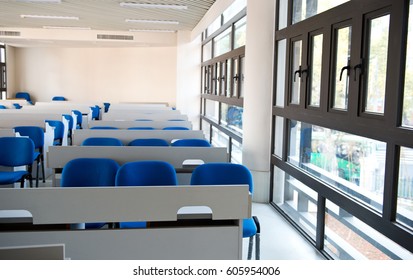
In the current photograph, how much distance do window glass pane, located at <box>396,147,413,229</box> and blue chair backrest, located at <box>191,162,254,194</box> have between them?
1153 mm

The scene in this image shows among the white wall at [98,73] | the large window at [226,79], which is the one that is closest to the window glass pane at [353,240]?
the large window at [226,79]

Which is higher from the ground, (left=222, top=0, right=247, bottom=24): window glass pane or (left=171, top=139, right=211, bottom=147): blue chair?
(left=222, top=0, right=247, bottom=24): window glass pane

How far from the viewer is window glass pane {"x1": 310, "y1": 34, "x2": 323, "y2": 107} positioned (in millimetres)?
4604

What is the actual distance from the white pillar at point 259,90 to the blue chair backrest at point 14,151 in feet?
9.09

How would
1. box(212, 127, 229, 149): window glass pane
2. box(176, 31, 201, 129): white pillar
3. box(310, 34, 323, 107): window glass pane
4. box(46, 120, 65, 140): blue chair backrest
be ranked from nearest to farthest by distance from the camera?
box(310, 34, 323, 107): window glass pane < box(46, 120, 65, 140): blue chair backrest < box(212, 127, 229, 149): window glass pane < box(176, 31, 201, 129): white pillar

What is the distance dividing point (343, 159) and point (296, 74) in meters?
1.55

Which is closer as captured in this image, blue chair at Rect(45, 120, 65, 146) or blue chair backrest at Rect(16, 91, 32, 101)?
blue chair at Rect(45, 120, 65, 146)

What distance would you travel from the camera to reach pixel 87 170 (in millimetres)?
3973

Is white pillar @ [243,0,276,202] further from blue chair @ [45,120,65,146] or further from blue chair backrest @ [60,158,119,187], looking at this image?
blue chair @ [45,120,65,146]

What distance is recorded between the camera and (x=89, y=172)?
398cm

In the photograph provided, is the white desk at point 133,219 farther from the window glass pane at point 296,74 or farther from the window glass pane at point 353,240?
the window glass pane at point 296,74

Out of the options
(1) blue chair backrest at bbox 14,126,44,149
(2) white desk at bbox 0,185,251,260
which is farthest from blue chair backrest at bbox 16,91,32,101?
(2) white desk at bbox 0,185,251,260

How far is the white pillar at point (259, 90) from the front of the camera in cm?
601
